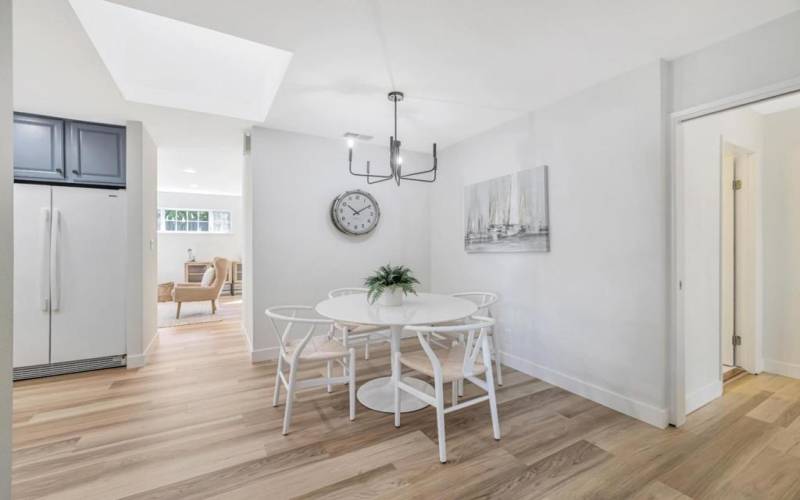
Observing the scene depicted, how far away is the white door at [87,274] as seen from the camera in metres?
3.11

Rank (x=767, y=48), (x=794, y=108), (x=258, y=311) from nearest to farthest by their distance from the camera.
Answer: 1. (x=767, y=48)
2. (x=794, y=108)
3. (x=258, y=311)

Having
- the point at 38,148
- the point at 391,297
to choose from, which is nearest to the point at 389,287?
the point at 391,297

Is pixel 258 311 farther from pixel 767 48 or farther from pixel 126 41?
pixel 767 48

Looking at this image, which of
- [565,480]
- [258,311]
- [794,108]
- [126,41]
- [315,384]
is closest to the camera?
[565,480]

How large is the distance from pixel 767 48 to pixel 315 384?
3.18 meters

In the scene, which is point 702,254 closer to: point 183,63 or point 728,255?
point 728,255

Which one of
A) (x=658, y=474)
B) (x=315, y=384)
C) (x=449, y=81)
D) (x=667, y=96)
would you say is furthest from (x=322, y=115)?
(x=658, y=474)

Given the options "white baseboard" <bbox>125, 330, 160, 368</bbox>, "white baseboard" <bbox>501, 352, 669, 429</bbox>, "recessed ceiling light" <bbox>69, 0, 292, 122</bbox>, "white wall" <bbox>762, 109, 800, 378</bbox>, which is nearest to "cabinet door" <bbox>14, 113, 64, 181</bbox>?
"recessed ceiling light" <bbox>69, 0, 292, 122</bbox>

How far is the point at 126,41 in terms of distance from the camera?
7.95 ft

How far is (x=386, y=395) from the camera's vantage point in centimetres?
264

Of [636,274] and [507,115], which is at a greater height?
[507,115]

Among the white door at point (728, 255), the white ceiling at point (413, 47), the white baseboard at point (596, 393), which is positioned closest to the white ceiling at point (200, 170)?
the white ceiling at point (413, 47)

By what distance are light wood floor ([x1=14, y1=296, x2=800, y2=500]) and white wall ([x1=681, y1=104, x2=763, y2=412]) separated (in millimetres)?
237

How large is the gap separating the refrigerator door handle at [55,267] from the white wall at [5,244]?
9.11 ft
